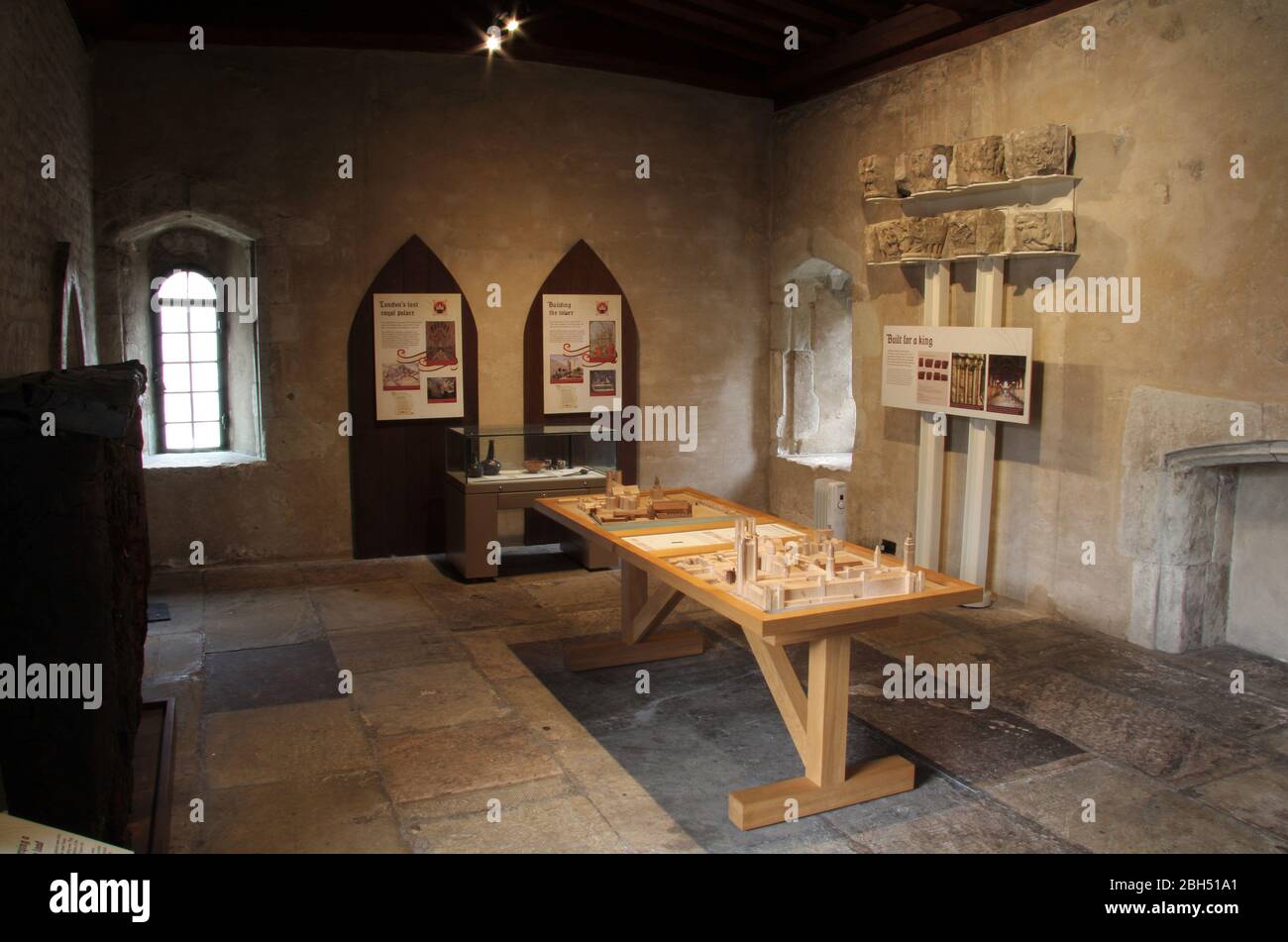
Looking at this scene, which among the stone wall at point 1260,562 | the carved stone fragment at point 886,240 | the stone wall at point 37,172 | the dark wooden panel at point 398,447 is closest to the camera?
the stone wall at point 37,172

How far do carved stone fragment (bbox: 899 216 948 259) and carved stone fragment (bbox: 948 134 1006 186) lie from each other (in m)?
0.36

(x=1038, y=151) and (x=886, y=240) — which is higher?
(x=1038, y=151)

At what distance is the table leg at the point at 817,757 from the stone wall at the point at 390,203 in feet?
19.2

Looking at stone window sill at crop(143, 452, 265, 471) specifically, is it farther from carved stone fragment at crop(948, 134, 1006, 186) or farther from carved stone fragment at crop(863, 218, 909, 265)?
carved stone fragment at crop(948, 134, 1006, 186)

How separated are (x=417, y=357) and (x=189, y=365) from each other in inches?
91.1

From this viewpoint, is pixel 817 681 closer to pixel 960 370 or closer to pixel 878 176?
pixel 960 370

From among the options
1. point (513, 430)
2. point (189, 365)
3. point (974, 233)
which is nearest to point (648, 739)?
point (513, 430)

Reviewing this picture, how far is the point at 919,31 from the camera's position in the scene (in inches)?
338

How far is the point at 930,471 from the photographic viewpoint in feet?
28.6

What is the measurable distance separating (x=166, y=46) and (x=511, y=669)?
617 centimetres

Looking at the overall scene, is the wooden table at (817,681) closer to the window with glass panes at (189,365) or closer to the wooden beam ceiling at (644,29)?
the wooden beam ceiling at (644,29)

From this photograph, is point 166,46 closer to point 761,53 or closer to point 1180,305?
point 761,53

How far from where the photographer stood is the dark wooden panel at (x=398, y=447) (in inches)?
380

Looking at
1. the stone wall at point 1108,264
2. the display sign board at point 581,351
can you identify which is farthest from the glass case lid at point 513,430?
the stone wall at point 1108,264
